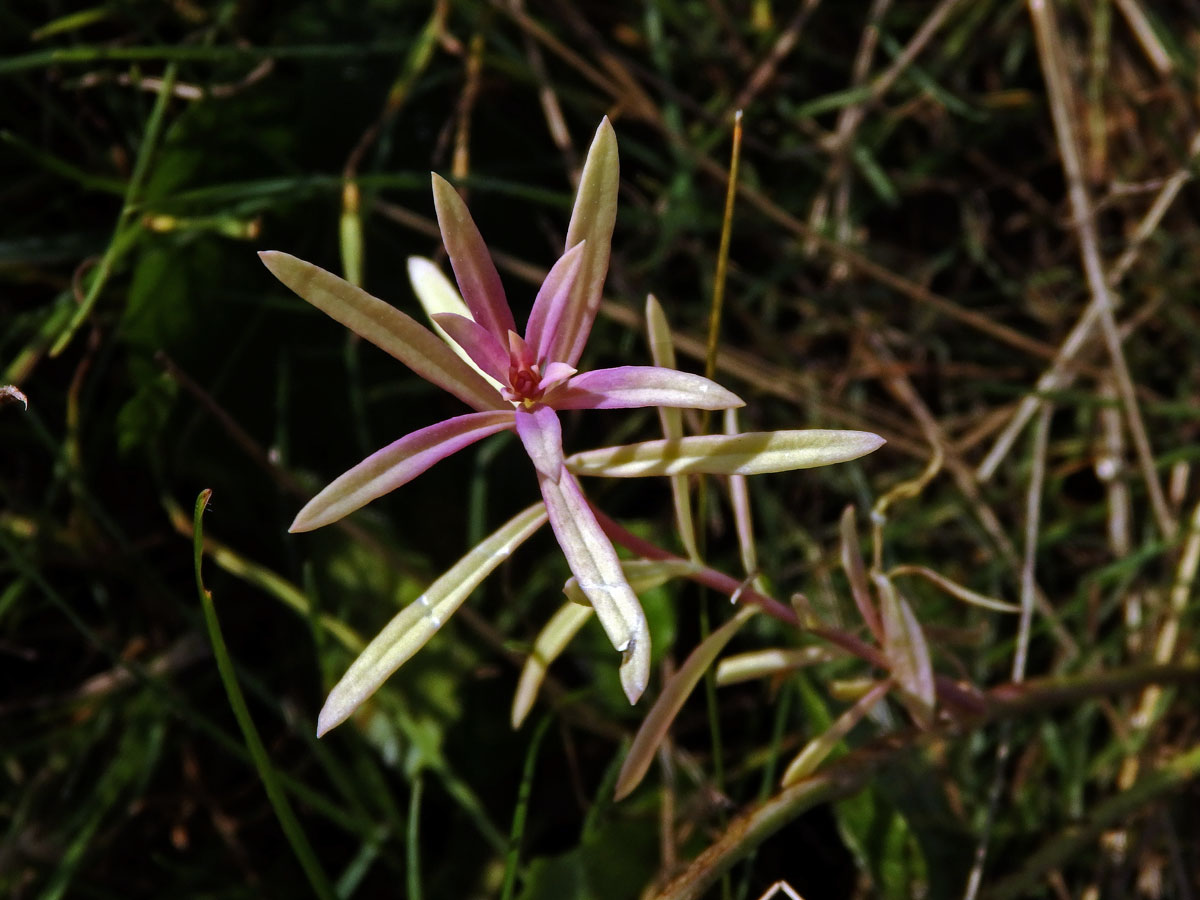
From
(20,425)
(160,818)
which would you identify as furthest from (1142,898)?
(20,425)

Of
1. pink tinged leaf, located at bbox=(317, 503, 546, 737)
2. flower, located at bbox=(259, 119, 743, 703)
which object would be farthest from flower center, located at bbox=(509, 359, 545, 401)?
pink tinged leaf, located at bbox=(317, 503, 546, 737)

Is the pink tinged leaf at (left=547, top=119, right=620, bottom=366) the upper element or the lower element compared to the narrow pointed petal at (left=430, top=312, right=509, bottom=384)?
upper

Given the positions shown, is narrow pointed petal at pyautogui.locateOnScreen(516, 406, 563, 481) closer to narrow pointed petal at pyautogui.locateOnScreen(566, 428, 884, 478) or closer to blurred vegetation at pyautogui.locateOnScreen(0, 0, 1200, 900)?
narrow pointed petal at pyautogui.locateOnScreen(566, 428, 884, 478)

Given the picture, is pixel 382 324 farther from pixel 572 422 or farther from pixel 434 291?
pixel 572 422

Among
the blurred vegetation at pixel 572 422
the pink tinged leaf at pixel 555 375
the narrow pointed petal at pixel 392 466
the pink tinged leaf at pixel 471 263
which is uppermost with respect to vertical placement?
the pink tinged leaf at pixel 471 263

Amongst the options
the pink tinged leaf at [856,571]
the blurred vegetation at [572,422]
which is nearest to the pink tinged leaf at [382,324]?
the pink tinged leaf at [856,571]

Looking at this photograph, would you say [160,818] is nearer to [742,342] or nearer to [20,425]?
Answer: [20,425]

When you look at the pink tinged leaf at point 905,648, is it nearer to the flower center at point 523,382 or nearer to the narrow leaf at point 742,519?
the narrow leaf at point 742,519
